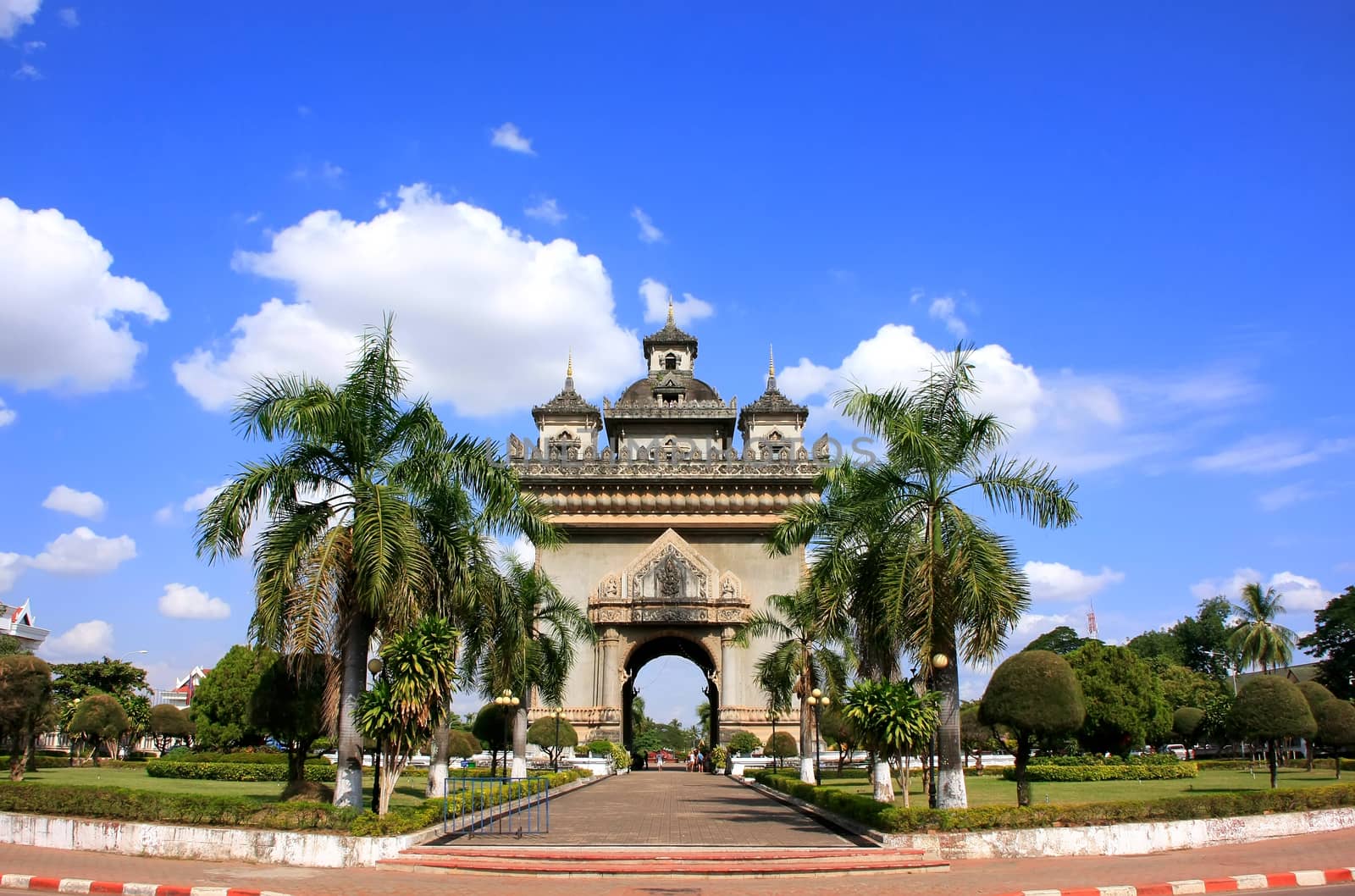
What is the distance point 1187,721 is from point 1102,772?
19.5 m

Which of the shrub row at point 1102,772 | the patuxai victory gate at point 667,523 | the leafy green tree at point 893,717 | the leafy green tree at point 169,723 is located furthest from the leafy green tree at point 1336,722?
the leafy green tree at point 169,723

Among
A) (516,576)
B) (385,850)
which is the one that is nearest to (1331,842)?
(385,850)

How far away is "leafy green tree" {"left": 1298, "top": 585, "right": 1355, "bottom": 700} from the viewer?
56.2 metres

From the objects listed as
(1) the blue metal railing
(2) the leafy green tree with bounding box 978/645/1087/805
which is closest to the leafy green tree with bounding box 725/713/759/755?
(1) the blue metal railing

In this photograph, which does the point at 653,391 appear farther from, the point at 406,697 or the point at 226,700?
the point at 406,697

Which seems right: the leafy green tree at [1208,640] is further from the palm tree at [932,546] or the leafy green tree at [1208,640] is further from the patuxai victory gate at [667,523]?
the palm tree at [932,546]

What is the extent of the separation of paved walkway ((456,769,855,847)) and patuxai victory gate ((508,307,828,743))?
13721 millimetres

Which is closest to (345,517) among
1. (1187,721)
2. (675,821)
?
(675,821)

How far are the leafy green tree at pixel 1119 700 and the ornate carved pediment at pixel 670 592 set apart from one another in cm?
1511

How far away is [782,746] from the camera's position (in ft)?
138

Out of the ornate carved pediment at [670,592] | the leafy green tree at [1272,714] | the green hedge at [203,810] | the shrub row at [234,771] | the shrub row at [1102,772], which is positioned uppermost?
the ornate carved pediment at [670,592]

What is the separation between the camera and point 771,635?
48.1 m

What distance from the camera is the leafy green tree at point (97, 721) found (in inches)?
1534

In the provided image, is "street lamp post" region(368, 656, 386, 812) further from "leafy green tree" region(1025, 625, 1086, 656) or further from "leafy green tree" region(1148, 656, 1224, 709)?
"leafy green tree" region(1025, 625, 1086, 656)
